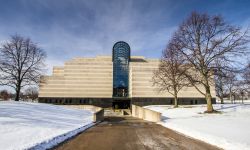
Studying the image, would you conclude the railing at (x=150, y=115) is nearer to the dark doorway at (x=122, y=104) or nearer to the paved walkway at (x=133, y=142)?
the paved walkway at (x=133, y=142)

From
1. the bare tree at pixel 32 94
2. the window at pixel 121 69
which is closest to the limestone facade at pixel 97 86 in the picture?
the window at pixel 121 69

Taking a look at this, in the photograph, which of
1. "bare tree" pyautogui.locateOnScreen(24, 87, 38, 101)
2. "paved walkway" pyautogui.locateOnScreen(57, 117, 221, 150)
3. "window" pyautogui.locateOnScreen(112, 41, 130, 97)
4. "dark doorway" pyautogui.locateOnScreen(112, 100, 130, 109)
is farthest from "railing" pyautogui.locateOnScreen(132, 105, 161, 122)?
"bare tree" pyautogui.locateOnScreen(24, 87, 38, 101)

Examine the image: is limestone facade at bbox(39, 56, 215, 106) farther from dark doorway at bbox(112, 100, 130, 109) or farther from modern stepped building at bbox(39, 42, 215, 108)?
dark doorway at bbox(112, 100, 130, 109)

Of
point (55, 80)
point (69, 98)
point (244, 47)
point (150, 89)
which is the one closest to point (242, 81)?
point (244, 47)

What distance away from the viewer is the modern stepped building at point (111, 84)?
209 ft

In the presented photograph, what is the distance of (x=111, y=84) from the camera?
67.4m

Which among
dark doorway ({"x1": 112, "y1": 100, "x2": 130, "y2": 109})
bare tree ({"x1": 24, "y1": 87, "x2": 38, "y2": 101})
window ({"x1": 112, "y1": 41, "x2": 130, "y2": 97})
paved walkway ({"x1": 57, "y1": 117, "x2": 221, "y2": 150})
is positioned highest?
window ({"x1": 112, "y1": 41, "x2": 130, "y2": 97})

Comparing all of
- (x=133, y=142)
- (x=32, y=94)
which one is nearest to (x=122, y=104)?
(x=32, y=94)

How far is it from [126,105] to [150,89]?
11446mm

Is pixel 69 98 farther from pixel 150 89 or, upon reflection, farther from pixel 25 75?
pixel 25 75

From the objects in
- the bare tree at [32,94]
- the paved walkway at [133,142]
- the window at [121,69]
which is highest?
the window at [121,69]

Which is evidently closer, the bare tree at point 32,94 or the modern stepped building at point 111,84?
the modern stepped building at point 111,84

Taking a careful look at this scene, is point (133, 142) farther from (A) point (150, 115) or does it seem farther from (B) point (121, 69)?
(B) point (121, 69)

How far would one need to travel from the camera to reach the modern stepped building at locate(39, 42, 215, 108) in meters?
63.6
